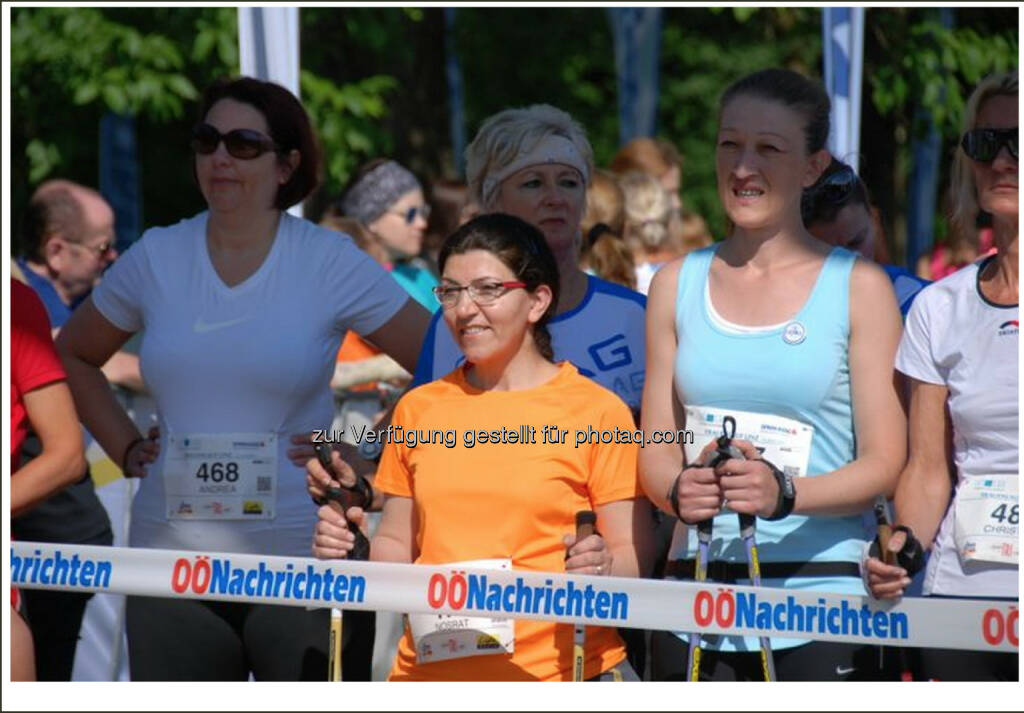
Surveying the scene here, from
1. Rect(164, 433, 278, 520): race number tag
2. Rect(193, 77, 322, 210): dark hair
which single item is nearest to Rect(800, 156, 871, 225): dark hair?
Rect(193, 77, 322, 210): dark hair

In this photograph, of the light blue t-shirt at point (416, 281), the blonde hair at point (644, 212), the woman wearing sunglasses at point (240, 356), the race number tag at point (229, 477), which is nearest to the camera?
the woman wearing sunglasses at point (240, 356)

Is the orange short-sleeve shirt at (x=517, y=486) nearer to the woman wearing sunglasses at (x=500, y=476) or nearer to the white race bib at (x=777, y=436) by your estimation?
the woman wearing sunglasses at (x=500, y=476)

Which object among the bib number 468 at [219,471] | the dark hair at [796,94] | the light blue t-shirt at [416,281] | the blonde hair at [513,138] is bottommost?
the bib number 468 at [219,471]

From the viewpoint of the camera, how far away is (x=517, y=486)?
3727mm

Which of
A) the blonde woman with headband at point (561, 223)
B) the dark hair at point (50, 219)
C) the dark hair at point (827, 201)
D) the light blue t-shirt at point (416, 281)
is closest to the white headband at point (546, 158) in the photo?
the blonde woman with headband at point (561, 223)

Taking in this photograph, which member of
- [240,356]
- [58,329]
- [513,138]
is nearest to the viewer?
[240,356]

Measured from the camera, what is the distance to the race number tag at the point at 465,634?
3697mm

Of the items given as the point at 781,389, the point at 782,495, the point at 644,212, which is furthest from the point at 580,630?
the point at 644,212

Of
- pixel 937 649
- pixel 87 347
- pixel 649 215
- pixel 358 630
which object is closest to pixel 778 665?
pixel 937 649

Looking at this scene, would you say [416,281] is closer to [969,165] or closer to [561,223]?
[561,223]

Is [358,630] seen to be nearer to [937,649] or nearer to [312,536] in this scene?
[312,536]

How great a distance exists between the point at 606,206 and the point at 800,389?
9.30 ft

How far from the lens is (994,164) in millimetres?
3684

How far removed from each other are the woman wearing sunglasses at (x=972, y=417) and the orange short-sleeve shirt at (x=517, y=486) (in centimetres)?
66
